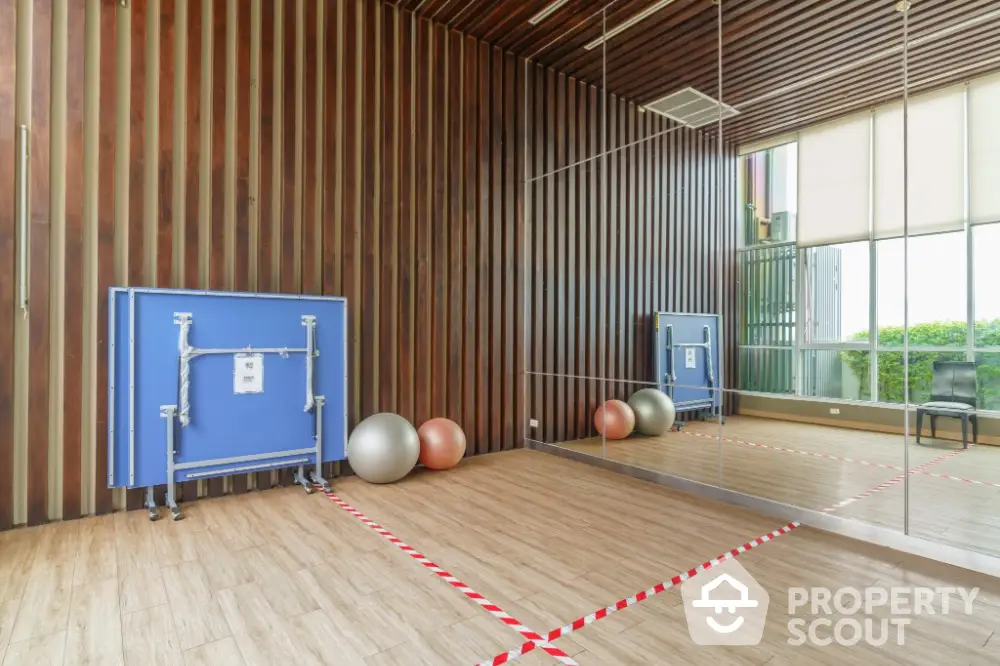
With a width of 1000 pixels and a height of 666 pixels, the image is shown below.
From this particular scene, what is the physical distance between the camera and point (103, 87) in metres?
3.80

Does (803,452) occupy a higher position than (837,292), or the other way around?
(837,292)

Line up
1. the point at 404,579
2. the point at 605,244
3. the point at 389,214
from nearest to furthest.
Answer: the point at 404,579 < the point at 389,214 < the point at 605,244

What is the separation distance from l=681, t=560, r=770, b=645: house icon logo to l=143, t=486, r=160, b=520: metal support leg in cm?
350

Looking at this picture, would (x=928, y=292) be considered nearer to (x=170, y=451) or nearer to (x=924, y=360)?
(x=924, y=360)

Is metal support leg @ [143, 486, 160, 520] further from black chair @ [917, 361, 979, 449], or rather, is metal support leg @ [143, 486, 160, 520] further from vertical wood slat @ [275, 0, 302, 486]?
black chair @ [917, 361, 979, 449]

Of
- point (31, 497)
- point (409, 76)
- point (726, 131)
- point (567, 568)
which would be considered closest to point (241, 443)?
point (31, 497)

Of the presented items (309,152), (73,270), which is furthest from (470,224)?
(73,270)

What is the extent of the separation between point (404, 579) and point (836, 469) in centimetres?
444

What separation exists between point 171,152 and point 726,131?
218 inches

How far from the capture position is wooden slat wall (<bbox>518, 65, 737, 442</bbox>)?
629 centimetres

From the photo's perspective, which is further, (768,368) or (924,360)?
(768,368)

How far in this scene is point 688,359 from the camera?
6.10m

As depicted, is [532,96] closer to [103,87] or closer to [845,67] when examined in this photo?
[845,67]

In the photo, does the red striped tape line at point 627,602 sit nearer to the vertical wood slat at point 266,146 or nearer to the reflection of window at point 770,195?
the vertical wood slat at point 266,146
